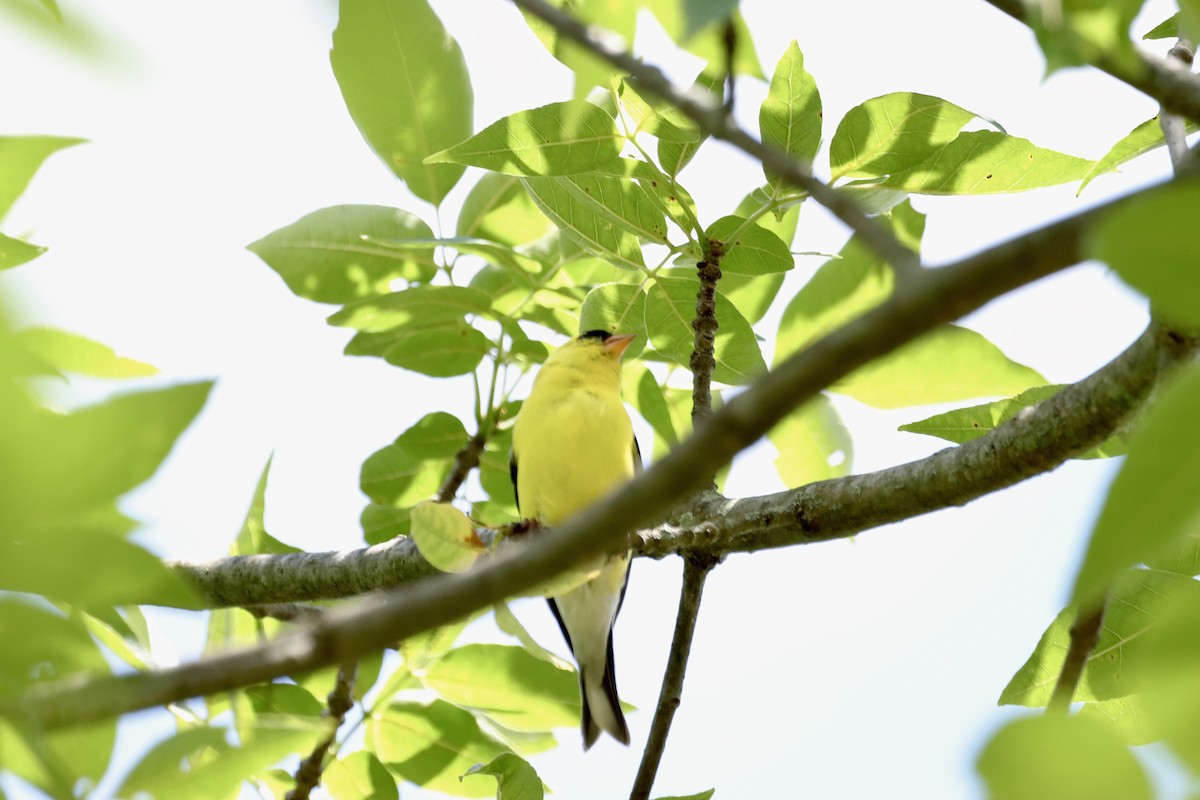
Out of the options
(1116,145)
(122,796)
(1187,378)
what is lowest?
(122,796)

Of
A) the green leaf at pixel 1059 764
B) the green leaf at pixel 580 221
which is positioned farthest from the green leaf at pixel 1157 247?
the green leaf at pixel 580 221

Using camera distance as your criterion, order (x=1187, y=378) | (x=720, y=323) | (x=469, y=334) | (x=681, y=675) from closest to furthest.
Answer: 1. (x=1187, y=378)
2. (x=681, y=675)
3. (x=720, y=323)
4. (x=469, y=334)

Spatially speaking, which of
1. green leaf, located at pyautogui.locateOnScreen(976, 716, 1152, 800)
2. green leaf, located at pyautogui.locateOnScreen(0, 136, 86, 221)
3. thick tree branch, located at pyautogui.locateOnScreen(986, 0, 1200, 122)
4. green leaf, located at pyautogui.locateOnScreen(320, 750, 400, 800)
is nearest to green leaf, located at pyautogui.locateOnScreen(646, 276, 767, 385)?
green leaf, located at pyautogui.locateOnScreen(320, 750, 400, 800)

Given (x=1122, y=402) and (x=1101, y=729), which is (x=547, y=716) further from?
(x=1101, y=729)

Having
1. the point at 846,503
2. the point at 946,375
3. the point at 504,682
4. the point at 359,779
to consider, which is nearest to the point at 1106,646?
the point at 846,503

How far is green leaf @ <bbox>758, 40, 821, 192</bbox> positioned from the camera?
2662 mm

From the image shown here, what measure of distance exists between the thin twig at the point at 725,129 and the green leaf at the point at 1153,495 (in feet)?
1.03

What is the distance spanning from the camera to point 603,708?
478 cm

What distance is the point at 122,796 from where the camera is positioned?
1.21 m

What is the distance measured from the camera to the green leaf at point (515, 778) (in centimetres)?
249

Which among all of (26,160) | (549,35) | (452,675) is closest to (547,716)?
(452,675)

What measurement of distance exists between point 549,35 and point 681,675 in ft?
5.20

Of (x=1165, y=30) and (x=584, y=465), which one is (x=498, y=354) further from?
(x=1165, y=30)

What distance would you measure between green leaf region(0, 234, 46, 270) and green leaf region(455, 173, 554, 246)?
1577 mm
